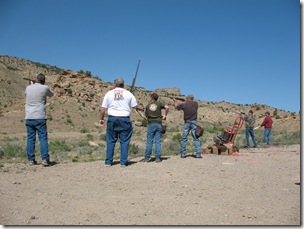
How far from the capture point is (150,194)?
5.98 m

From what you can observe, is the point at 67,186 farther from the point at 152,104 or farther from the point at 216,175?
the point at 152,104

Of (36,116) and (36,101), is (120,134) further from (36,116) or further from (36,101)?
(36,101)

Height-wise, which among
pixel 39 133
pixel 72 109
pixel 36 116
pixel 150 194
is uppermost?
pixel 72 109

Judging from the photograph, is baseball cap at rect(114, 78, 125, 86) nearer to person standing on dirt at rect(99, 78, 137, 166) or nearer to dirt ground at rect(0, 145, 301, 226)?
person standing on dirt at rect(99, 78, 137, 166)

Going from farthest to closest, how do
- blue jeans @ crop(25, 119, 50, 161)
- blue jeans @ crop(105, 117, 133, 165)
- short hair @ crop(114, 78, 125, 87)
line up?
short hair @ crop(114, 78, 125, 87)
blue jeans @ crop(105, 117, 133, 165)
blue jeans @ crop(25, 119, 50, 161)

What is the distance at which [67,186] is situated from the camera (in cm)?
647

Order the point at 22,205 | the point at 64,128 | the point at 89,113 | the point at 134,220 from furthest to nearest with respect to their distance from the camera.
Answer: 1. the point at 89,113
2. the point at 64,128
3. the point at 22,205
4. the point at 134,220

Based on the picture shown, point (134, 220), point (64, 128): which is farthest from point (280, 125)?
point (134, 220)

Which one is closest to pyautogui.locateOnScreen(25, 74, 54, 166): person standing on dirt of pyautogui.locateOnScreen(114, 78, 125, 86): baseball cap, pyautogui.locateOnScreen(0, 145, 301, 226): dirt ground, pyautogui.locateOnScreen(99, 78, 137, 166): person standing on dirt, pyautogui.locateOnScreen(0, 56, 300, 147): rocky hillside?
pyautogui.locateOnScreen(0, 145, 301, 226): dirt ground

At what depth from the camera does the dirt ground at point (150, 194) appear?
480 centimetres

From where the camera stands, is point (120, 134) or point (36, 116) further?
point (120, 134)

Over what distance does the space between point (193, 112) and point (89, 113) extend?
1418 inches

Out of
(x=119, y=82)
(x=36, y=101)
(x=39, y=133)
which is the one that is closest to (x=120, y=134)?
(x=119, y=82)

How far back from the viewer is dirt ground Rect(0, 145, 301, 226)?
4.80 meters
